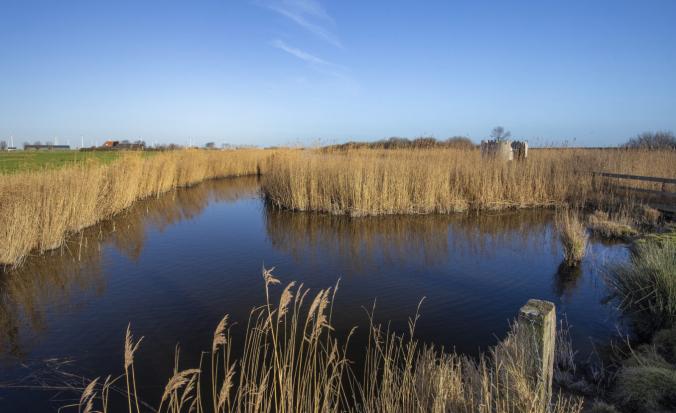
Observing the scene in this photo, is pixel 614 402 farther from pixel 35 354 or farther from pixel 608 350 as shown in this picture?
pixel 35 354

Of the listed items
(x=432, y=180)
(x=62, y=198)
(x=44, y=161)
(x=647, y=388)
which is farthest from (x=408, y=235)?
(x=44, y=161)

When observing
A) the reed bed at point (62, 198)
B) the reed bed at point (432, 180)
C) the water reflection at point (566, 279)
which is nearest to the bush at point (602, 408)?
the water reflection at point (566, 279)

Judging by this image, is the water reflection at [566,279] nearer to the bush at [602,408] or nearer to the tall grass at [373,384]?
the tall grass at [373,384]

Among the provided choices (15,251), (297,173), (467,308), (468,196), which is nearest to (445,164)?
(468,196)

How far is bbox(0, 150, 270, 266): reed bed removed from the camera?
252 inches

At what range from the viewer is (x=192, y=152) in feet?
70.6

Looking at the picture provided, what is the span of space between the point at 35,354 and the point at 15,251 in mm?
3397

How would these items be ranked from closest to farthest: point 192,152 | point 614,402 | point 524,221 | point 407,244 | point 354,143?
point 614,402 → point 407,244 → point 524,221 → point 354,143 → point 192,152

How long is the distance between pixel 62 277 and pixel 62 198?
2.59m

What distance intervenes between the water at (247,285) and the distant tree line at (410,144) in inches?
184

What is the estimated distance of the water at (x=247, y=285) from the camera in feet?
13.0

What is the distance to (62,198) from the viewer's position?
788 cm

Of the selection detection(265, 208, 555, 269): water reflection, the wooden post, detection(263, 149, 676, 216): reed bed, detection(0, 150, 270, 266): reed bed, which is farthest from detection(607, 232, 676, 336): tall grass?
detection(0, 150, 270, 266): reed bed

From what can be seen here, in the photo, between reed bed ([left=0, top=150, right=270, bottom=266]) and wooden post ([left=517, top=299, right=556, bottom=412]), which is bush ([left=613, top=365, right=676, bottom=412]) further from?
reed bed ([left=0, top=150, right=270, bottom=266])
